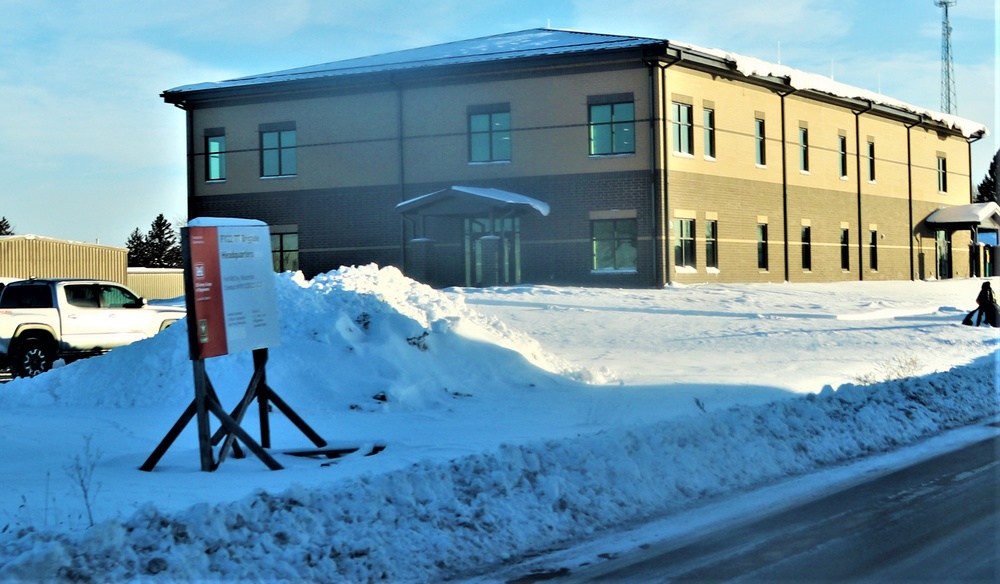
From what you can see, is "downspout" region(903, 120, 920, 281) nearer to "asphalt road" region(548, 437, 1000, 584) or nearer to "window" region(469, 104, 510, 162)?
"window" region(469, 104, 510, 162)

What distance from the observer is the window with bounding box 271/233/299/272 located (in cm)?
3922

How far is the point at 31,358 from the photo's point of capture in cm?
2064

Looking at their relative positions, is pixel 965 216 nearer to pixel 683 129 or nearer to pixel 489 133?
pixel 683 129

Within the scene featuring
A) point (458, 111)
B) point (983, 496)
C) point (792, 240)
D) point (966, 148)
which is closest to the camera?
point (983, 496)

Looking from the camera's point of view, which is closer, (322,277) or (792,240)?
(322,277)

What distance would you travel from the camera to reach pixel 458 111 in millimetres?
36125

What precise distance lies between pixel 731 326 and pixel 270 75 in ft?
76.4

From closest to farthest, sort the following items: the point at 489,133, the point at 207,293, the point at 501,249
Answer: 1. the point at 207,293
2. the point at 501,249
3. the point at 489,133

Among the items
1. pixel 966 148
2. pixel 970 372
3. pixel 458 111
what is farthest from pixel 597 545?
pixel 966 148

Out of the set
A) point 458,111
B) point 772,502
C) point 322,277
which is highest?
point 458,111

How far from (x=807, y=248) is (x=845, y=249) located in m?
3.41

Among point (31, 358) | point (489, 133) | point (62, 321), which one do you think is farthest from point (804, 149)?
point (31, 358)

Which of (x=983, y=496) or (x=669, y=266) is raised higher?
(x=669, y=266)

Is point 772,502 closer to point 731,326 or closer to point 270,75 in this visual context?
point 731,326
